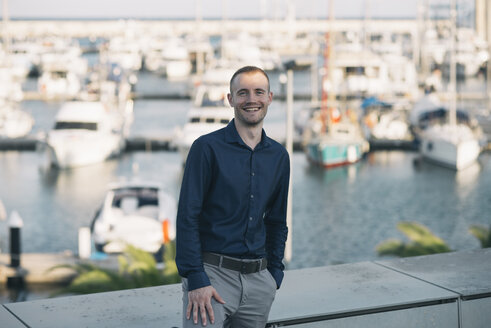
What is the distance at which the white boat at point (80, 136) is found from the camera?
40656 millimetres

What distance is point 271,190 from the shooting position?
471cm

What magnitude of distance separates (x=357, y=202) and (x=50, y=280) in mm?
18402

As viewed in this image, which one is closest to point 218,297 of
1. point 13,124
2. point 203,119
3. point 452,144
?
point 203,119

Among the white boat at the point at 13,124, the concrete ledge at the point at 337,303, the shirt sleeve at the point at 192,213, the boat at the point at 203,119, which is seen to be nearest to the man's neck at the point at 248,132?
the shirt sleeve at the point at 192,213

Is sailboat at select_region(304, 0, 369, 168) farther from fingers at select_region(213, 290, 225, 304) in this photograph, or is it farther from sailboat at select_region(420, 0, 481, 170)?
fingers at select_region(213, 290, 225, 304)

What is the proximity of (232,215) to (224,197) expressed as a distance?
0.33 ft

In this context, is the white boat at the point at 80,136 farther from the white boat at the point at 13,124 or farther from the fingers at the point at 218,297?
the fingers at the point at 218,297

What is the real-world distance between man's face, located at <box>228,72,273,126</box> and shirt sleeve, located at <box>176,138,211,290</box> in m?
0.27

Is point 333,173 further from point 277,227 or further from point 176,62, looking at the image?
point 176,62

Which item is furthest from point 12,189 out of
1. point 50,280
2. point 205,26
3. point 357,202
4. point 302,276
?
point 205,26

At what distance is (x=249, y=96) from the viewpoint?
455cm

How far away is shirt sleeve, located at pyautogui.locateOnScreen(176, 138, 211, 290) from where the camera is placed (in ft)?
14.5

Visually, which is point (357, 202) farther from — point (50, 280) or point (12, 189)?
point (50, 280)

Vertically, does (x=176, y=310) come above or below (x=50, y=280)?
above
